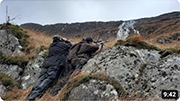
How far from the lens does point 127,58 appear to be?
8.20 metres

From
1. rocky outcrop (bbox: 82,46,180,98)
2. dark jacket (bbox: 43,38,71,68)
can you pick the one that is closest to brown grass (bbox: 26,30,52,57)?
dark jacket (bbox: 43,38,71,68)

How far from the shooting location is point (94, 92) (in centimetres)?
659

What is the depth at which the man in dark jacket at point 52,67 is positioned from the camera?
8695mm

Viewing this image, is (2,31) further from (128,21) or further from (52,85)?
(128,21)

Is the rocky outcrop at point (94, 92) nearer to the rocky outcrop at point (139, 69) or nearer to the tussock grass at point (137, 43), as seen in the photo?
the rocky outcrop at point (139, 69)

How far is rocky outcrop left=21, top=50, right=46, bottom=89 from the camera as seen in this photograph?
10562mm

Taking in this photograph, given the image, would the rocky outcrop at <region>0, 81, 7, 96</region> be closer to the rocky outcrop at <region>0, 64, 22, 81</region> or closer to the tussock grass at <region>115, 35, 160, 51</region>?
the rocky outcrop at <region>0, 64, 22, 81</region>

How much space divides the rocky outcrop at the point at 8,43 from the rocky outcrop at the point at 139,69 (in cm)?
657

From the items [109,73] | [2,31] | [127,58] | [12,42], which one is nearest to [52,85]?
[109,73]

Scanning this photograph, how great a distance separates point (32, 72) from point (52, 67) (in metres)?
2.20

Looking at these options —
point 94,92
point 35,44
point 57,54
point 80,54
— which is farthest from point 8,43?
point 94,92

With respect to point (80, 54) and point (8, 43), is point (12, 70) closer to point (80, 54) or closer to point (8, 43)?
point (8, 43)

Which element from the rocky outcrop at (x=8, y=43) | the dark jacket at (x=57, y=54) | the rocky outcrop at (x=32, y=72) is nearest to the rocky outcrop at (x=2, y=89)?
the rocky outcrop at (x=32, y=72)

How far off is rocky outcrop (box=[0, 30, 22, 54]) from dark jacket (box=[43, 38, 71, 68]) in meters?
4.12
